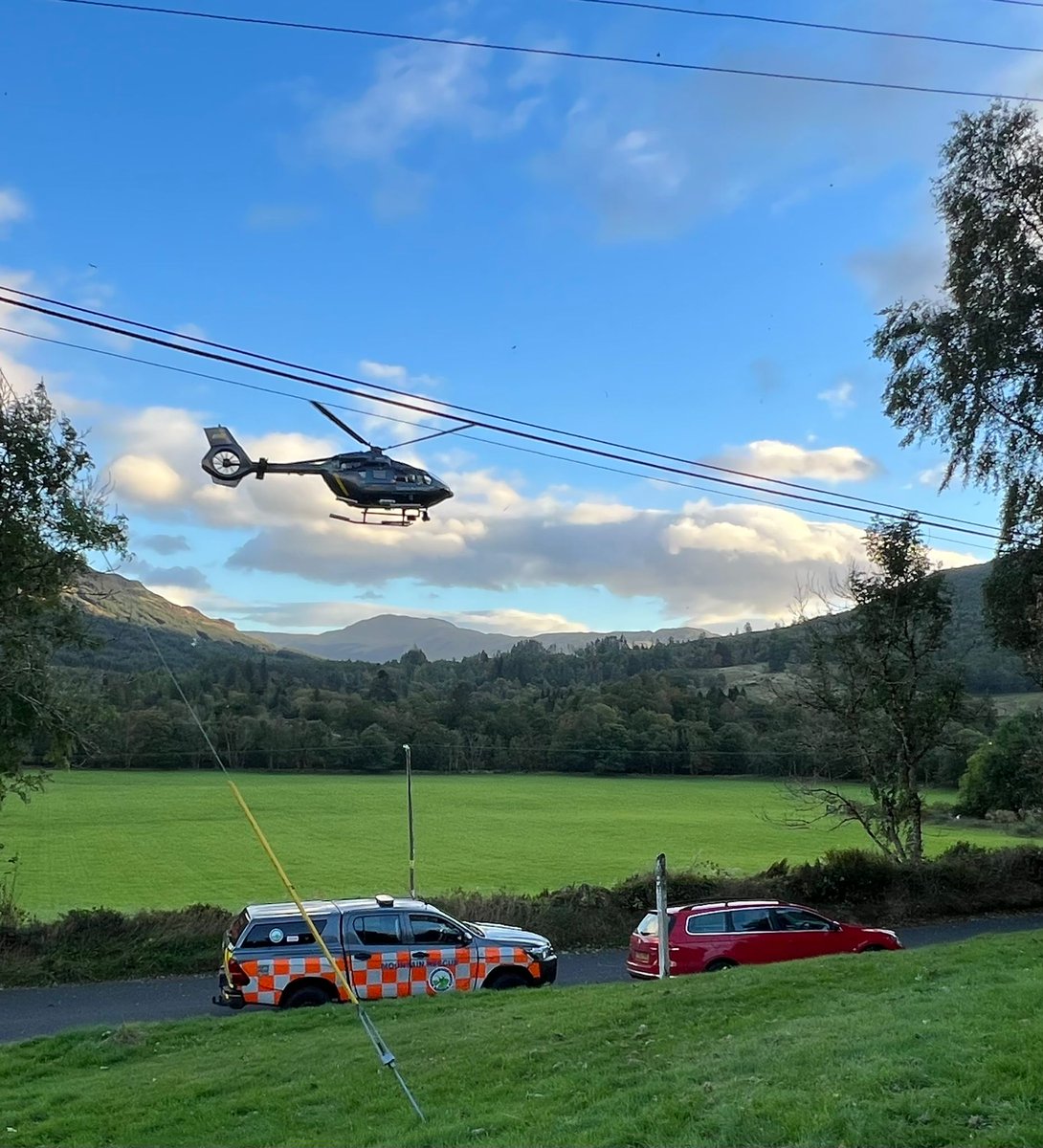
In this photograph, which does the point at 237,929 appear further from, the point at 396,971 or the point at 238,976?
the point at 396,971

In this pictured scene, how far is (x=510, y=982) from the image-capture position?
49.8 feet

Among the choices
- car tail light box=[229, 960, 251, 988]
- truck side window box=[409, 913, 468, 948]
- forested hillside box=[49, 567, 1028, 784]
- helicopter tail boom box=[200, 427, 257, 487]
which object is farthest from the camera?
forested hillside box=[49, 567, 1028, 784]

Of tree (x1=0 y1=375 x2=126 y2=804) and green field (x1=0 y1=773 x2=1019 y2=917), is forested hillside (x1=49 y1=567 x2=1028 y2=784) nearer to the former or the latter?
A: green field (x1=0 y1=773 x2=1019 y2=917)

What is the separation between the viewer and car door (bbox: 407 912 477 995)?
14.8 meters

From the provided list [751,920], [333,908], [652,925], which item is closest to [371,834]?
[652,925]

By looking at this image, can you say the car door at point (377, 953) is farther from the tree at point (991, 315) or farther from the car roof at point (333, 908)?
the tree at point (991, 315)

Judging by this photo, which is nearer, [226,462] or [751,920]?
[226,462]

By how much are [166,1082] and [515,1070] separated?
3398 mm

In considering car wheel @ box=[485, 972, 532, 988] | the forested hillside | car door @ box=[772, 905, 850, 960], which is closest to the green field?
the forested hillside

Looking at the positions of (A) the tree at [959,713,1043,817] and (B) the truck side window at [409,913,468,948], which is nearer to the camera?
(B) the truck side window at [409,913,468,948]

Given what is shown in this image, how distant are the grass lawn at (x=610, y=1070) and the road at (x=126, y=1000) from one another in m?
3.08

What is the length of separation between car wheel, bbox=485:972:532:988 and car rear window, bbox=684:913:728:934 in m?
3.12

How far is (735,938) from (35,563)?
51.8 ft

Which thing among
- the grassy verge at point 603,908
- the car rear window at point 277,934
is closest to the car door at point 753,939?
the grassy verge at point 603,908
